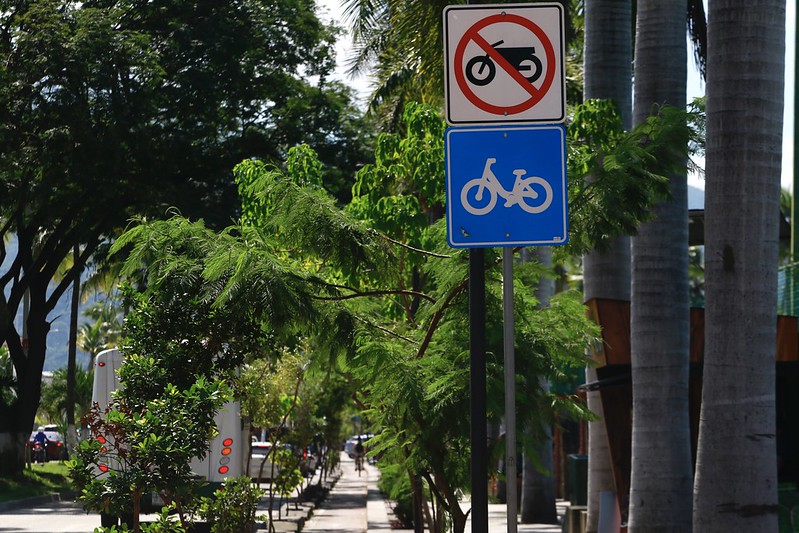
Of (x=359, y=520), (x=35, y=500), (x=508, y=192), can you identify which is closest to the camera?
(x=508, y=192)

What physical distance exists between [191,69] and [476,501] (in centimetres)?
2473

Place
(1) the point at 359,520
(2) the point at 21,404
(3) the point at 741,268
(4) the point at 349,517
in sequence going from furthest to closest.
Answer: (2) the point at 21,404, (4) the point at 349,517, (1) the point at 359,520, (3) the point at 741,268

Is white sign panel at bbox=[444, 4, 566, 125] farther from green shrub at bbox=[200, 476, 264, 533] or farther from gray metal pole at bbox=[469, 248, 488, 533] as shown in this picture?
green shrub at bbox=[200, 476, 264, 533]

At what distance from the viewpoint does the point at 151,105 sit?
94.1 ft

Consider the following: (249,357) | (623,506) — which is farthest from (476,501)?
(623,506)

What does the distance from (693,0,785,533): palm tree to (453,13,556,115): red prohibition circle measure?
144 inches

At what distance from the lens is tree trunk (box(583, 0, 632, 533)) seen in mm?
14773

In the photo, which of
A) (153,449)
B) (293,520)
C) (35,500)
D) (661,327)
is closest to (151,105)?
(293,520)

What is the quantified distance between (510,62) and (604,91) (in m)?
9.30

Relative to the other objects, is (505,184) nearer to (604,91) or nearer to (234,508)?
(234,508)

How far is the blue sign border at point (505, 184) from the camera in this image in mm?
5582

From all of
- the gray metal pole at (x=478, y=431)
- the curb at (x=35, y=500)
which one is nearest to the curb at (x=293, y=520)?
the curb at (x=35, y=500)

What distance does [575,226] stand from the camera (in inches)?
353

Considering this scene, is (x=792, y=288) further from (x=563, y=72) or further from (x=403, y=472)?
(x=563, y=72)
